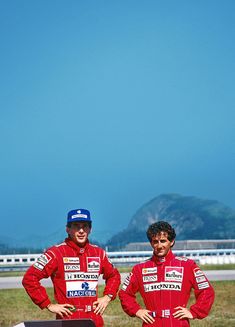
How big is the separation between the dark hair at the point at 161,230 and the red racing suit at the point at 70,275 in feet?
2.55

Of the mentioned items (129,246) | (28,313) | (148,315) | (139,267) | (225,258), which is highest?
(129,246)

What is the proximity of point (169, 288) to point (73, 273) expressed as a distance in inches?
41.6

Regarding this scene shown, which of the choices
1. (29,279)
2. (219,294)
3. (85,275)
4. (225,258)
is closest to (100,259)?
(85,275)

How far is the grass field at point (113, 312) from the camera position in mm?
15445

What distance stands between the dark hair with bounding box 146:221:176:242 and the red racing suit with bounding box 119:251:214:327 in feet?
0.67

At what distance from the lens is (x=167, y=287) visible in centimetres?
773

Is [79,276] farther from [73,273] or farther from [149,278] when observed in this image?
[149,278]

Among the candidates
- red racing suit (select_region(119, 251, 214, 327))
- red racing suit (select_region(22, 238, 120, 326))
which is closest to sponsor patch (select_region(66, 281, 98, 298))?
red racing suit (select_region(22, 238, 120, 326))

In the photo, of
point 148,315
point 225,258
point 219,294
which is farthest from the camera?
point 225,258

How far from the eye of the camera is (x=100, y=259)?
827 cm

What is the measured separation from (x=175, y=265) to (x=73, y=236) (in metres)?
1.12

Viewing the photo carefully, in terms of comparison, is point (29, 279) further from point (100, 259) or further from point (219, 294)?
point (219, 294)

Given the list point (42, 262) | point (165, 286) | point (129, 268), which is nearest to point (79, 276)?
point (42, 262)

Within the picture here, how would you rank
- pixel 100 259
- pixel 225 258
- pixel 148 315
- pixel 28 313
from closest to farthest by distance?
pixel 148 315
pixel 100 259
pixel 28 313
pixel 225 258
